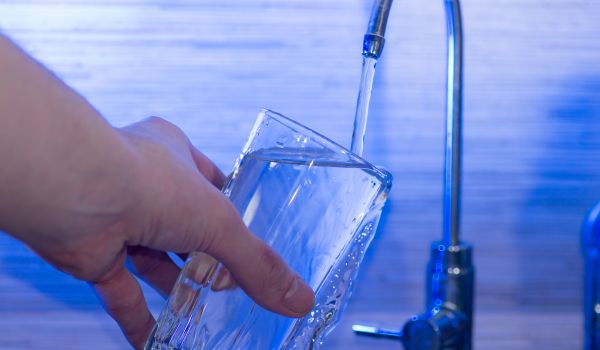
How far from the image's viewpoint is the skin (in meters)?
0.33

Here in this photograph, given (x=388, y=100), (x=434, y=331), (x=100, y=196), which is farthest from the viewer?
(x=388, y=100)

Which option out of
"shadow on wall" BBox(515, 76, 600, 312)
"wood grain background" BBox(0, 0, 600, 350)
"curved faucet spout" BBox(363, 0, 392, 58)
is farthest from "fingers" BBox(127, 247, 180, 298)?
"shadow on wall" BBox(515, 76, 600, 312)

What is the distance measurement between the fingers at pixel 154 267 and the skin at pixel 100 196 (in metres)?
0.08

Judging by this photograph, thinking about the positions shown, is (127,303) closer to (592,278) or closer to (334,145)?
(334,145)

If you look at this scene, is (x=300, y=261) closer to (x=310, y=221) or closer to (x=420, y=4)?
(x=310, y=221)

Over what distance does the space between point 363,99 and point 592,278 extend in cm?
29

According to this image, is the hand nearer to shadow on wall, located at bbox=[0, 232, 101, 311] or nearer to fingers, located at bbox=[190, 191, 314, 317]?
fingers, located at bbox=[190, 191, 314, 317]

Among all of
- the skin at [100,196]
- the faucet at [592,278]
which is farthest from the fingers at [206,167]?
the faucet at [592,278]

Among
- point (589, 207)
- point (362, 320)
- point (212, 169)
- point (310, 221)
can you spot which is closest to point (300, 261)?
point (310, 221)

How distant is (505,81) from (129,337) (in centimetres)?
46

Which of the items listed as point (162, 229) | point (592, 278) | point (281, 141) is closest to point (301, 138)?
point (281, 141)

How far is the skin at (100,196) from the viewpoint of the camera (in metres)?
0.33

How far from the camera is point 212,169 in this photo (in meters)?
0.57

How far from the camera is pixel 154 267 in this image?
0.58 meters
